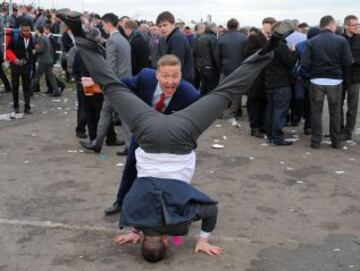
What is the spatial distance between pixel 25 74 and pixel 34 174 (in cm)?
478

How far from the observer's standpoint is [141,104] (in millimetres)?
4520

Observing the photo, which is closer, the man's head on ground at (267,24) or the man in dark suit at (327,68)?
the man in dark suit at (327,68)

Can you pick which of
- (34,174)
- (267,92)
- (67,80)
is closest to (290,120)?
(267,92)

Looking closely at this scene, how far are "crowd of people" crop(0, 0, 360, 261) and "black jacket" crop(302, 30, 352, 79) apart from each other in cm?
2

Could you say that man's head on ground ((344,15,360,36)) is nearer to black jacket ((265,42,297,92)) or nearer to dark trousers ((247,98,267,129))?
black jacket ((265,42,297,92))

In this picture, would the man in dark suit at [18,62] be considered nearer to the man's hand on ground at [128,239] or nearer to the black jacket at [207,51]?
the black jacket at [207,51]

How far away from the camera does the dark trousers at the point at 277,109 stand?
9.00 meters

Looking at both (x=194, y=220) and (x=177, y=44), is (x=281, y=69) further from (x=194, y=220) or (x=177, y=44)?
(x=194, y=220)

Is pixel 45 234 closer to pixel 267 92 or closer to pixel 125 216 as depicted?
pixel 125 216

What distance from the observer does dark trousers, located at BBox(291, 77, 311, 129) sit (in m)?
10.0

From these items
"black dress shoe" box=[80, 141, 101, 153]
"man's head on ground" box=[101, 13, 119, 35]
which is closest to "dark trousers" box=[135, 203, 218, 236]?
"black dress shoe" box=[80, 141, 101, 153]

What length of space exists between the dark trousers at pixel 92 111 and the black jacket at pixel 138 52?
1195 mm

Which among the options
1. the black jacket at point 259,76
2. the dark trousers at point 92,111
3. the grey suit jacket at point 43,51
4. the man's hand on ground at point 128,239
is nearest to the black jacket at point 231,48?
the black jacket at point 259,76

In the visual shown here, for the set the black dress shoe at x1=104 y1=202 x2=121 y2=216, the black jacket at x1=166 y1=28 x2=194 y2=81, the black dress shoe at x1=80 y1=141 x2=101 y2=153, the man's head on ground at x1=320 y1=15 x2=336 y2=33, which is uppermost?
the man's head on ground at x1=320 y1=15 x2=336 y2=33
